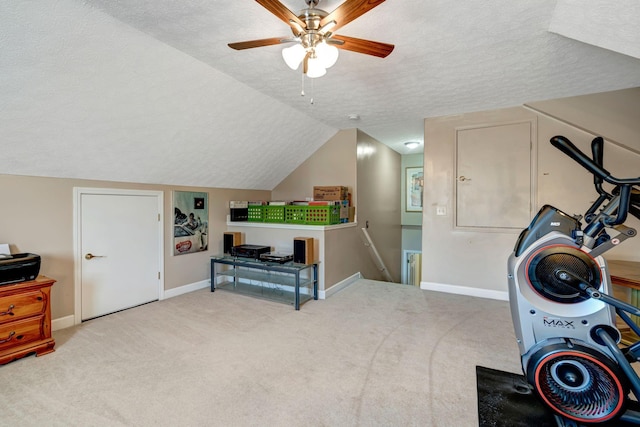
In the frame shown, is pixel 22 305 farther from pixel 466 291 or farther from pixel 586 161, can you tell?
pixel 466 291

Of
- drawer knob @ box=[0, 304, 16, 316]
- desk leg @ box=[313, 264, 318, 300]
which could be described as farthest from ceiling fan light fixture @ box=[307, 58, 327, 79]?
drawer knob @ box=[0, 304, 16, 316]

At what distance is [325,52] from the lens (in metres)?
1.82

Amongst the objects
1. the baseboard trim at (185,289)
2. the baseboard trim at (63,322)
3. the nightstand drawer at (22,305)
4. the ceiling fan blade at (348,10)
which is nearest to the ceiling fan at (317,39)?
the ceiling fan blade at (348,10)

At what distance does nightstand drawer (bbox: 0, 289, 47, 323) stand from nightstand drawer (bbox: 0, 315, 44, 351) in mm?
46

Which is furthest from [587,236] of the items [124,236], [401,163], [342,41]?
[401,163]

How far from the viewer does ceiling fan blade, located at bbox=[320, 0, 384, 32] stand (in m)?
1.48

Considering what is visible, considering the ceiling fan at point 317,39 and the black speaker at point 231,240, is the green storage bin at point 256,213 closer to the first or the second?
the black speaker at point 231,240

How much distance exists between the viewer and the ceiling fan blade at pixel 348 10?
1482 millimetres

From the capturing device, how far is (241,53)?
2.50m

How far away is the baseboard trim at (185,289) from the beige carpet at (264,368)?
357 mm

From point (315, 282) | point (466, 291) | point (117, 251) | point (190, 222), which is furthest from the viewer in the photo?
point (190, 222)

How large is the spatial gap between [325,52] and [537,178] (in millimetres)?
3287

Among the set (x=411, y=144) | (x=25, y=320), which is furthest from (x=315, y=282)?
(x=411, y=144)

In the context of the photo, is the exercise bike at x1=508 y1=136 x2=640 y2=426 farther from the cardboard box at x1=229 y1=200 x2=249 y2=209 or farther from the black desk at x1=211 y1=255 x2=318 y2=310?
the cardboard box at x1=229 y1=200 x2=249 y2=209
